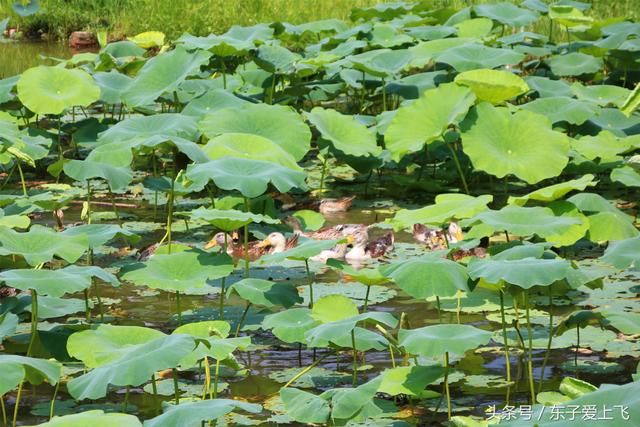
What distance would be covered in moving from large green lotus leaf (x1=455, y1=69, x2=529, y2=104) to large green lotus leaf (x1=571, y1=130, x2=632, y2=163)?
359 millimetres

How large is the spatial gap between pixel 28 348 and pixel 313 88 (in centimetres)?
326

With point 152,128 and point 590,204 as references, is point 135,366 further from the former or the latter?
point 152,128

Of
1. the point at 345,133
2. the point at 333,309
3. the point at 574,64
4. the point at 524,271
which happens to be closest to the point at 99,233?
the point at 333,309

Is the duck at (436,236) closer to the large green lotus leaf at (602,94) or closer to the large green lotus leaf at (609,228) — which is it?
the large green lotus leaf at (609,228)

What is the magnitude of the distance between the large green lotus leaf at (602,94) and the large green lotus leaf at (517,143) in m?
1.09

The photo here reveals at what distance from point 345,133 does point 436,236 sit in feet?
2.90

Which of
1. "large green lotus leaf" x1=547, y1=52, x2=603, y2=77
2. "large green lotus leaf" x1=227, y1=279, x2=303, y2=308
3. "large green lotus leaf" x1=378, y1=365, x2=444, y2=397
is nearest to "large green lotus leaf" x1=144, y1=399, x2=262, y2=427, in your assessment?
"large green lotus leaf" x1=378, y1=365, x2=444, y2=397

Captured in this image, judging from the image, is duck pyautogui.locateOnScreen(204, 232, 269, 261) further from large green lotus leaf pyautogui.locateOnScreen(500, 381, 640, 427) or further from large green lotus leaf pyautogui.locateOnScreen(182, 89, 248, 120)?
large green lotus leaf pyautogui.locateOnScreen(500, 381, 640, 427)

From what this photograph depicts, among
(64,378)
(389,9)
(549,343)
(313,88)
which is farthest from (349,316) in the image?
(389,9)

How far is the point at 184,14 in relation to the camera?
10383mm

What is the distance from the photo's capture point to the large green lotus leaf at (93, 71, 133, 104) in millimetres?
5781

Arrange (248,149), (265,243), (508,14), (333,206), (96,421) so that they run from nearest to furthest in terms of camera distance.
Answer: (96,421), (265,243), (248,149), (333,206), (508,14)

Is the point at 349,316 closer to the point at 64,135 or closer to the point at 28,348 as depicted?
the point at 28,348

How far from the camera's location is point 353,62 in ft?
19.1
